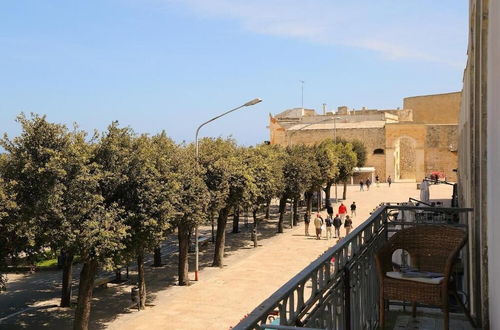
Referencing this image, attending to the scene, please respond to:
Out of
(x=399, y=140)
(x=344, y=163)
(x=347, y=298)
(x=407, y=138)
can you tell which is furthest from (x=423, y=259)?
(x=399, y=140)

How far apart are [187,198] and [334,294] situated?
15.9 metres

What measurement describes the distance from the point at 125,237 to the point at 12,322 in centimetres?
510

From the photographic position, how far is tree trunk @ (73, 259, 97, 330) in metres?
14.2

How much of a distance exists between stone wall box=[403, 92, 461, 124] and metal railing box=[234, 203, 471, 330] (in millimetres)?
72402

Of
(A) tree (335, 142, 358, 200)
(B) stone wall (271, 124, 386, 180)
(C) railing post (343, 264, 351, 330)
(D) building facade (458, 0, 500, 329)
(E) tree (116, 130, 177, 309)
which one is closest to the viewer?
(D) building facade (458, 0, 500, 329)

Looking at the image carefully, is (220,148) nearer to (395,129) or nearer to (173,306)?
(173,306)

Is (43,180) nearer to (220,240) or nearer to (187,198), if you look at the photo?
(187,198)

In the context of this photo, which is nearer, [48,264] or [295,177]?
[48,264]

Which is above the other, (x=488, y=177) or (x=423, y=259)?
(x=488, y=177)

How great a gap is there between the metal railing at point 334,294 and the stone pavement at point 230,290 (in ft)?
35.0

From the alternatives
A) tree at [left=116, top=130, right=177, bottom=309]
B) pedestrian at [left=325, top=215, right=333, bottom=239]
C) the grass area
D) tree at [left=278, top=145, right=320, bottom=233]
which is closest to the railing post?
tree at [left=116, top=130, right=177, bottom=309]

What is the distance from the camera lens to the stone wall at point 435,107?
74938 millimetres

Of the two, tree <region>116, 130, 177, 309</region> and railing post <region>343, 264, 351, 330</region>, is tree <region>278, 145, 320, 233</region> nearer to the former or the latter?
tree <region>116, 130, 177, 309</region>

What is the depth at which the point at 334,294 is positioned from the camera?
12.1ft
